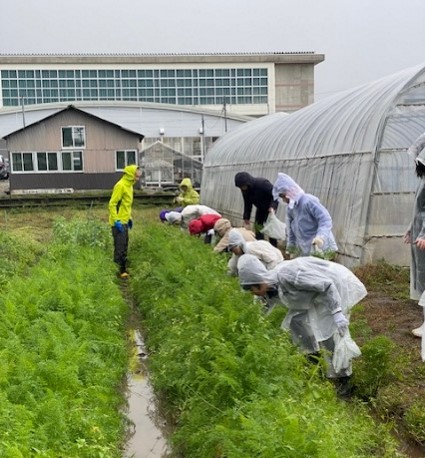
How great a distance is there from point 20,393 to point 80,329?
1.78 m

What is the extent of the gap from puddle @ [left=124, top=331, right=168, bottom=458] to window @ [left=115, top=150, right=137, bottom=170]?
27549mm

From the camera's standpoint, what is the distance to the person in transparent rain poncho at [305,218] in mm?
7488

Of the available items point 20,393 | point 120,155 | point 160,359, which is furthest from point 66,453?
point 120,155

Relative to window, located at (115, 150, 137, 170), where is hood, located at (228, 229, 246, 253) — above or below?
above

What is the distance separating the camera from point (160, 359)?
584cm

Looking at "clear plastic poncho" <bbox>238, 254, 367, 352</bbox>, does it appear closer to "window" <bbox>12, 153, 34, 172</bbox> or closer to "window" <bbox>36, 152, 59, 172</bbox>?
"window" <bbox>36, 152, 59, 172</bbox>

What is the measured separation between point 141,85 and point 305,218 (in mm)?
48314

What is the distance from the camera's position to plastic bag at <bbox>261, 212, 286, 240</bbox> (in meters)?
10.6

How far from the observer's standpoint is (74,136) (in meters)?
33.4

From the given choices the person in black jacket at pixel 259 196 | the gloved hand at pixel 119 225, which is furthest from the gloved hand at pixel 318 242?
the gloved hand at pixel 119 225

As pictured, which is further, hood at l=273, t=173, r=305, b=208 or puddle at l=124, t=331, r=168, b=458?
hood at l=273, t=173, r=305, b=208

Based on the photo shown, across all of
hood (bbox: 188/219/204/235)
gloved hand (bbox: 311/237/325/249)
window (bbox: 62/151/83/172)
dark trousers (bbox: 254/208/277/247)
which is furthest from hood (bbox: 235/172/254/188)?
window (bbox: 62/151/83/172)

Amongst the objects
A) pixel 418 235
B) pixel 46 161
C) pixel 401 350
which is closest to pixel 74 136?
pixel 46 161

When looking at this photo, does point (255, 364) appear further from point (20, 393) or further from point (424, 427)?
point (20, 393)
